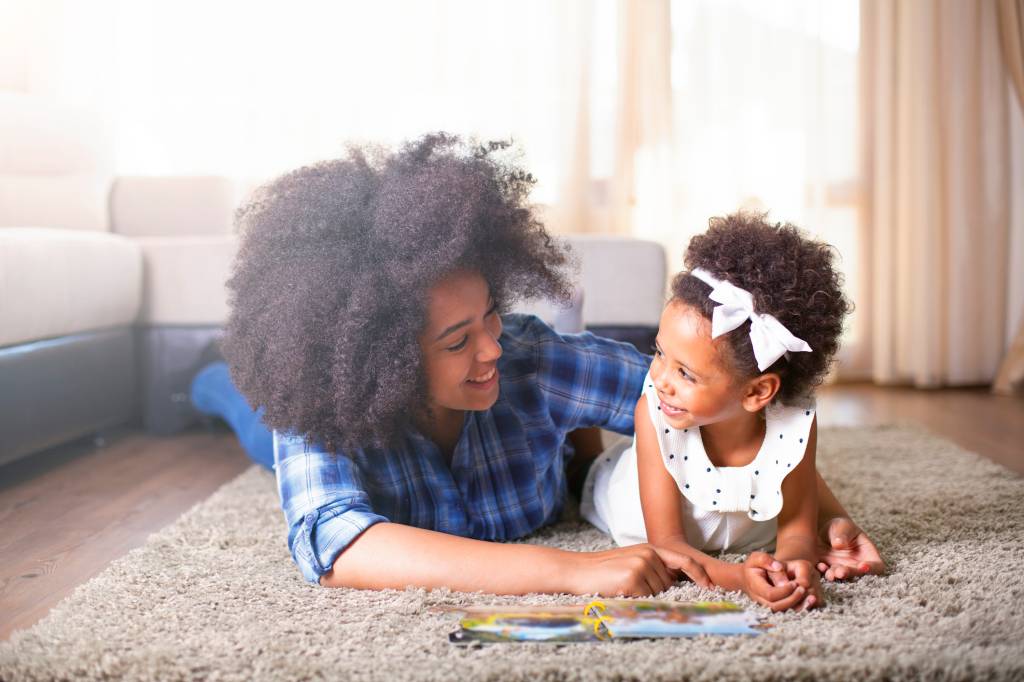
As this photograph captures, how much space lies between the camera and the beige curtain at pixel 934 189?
3295mm

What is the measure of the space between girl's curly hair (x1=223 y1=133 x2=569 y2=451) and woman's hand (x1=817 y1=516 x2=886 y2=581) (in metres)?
0.58

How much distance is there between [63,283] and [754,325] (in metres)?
1.51

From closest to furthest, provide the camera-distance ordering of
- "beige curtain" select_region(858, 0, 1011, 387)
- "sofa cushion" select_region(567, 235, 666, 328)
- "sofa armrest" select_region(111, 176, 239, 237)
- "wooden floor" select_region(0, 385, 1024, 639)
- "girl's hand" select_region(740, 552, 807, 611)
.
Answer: "girl's hand" select_region(740, 552, 807, 611) → "wooden floor" select_region(0, 385, 1024, 639) → "sofa cushion" select_region(567, 235, 666, 328) → "sofa armrest" select_region(111, 176, 239, 237) → "beige curtain" select_region(858, 0, 1011, 387)

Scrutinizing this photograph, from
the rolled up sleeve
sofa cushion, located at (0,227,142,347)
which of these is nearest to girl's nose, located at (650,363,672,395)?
the rolled up sleeve

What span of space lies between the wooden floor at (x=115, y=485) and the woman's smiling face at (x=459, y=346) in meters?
0.58

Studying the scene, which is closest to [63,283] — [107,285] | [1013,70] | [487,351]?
[107,285]

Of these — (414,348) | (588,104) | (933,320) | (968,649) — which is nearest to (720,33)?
(588,104)

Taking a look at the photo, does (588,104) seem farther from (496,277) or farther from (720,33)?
(496,277)

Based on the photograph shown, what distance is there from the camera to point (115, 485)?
6.33 feet

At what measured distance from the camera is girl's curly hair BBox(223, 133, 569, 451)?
124 cm

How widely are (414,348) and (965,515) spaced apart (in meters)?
0.94

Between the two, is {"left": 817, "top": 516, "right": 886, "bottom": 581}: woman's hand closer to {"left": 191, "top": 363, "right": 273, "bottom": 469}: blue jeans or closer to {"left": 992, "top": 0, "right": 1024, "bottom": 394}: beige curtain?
{"left": 191, "top": 363, "right": 273, "bottom": 469}: blue jeans

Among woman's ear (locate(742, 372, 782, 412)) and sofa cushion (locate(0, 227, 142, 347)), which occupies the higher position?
sofa cushion (locate(0, 227, 142, 347))

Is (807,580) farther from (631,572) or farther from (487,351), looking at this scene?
(487,351)
